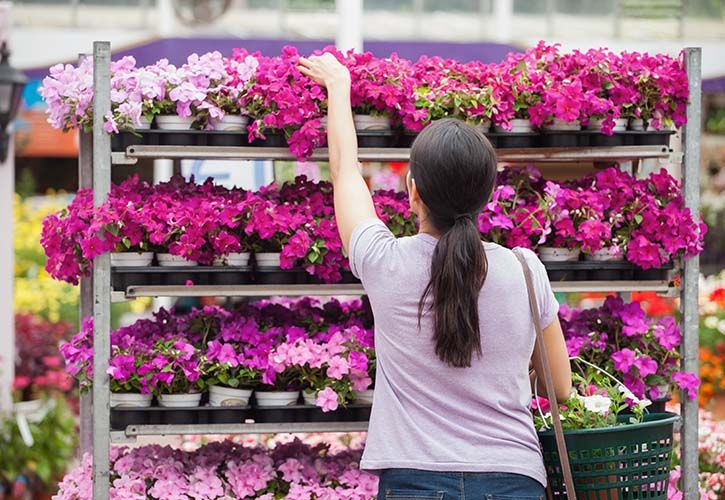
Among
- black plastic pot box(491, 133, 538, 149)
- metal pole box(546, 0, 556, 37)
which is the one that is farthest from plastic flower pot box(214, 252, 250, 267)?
metal pole box(546, 0, 556, 37)

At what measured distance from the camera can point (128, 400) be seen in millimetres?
3934

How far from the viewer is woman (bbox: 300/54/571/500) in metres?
2.74

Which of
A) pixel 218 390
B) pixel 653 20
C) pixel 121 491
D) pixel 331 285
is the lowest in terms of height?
pixel 121 491

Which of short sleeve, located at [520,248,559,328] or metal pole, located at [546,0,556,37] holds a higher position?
metal pole, located at [546,0,556,37]

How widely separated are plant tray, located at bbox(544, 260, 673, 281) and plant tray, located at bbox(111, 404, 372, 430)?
0.83 m

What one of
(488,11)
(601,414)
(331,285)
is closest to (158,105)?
(331,285)

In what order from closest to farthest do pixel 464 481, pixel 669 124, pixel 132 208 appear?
1. pixel 464 481
2. pixel 132 208
3. pixel 669 124

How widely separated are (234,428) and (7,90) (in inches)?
151

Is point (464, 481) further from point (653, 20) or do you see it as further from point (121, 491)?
point (653, 20)

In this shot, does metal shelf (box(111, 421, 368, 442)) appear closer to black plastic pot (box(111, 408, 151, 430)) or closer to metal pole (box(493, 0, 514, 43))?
black plastic pot (box(111, 408, 151, 430))

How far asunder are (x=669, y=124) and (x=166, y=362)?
1.99m

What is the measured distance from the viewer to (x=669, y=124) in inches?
164

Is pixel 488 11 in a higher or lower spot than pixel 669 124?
higher

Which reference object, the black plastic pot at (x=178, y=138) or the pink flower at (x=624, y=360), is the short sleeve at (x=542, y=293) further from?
the black plastic pot at (x=178, y=138)
